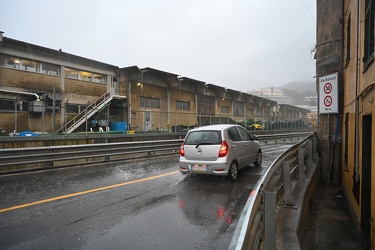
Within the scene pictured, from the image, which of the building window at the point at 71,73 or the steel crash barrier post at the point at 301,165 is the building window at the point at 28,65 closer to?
the building window at the point at 71,73

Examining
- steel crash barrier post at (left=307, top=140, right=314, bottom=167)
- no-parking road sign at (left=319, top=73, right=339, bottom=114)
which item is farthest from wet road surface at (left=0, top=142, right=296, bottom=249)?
no-parking road sign at (left=319, top=73, right=339, bottom=114)

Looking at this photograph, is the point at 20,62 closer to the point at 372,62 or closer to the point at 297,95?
the point at 372,62

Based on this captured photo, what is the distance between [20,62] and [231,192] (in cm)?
2529

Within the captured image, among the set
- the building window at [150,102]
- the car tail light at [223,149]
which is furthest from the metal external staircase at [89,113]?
the car tail light at [223,149]

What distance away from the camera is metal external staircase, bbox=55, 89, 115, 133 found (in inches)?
981

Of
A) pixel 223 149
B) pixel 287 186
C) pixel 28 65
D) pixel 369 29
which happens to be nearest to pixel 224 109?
pixel 28 65

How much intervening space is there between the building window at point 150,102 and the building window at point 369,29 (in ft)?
96.3

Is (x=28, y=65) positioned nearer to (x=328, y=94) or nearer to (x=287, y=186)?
(x=328, y=94)

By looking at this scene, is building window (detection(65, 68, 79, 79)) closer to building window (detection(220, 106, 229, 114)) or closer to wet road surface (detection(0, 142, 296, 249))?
wet road surface (detection(0, 142, 296, 249))

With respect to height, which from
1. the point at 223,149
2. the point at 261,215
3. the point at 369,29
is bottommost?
the point at 261,215

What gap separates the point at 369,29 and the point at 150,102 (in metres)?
30.5

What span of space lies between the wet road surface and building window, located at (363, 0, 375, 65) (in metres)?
4.00

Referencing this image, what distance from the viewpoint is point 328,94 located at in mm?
9828

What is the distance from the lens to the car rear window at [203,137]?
25.1 ft
